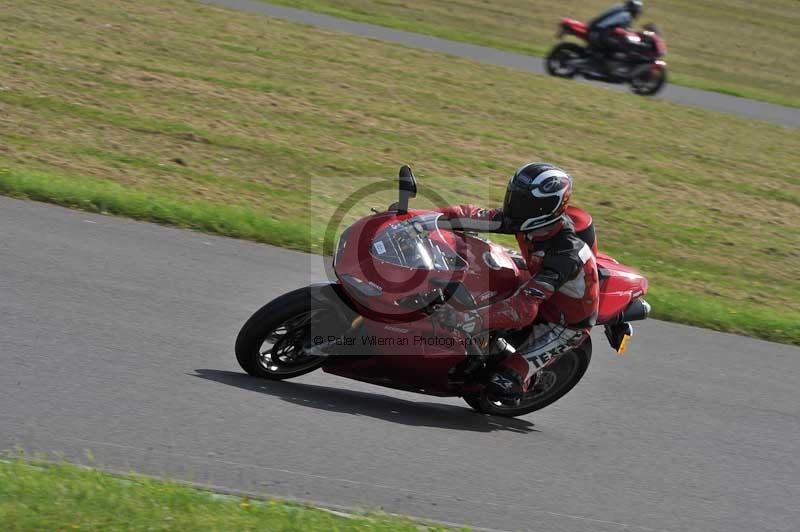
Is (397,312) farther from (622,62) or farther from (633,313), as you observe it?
(622,62)

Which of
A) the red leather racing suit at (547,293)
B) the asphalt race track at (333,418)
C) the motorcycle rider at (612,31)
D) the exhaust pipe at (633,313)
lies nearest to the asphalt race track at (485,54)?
the motorcycle rider at (612,31)

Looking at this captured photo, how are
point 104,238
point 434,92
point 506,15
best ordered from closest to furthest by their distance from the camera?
point 104,238, point 434,92, point 506,15

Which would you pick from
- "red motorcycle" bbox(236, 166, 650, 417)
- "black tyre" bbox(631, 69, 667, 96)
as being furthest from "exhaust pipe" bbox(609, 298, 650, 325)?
"black tyre" bbox(631, 69, 667, 96)

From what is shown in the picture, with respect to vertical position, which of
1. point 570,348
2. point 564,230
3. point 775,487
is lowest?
point 775,487

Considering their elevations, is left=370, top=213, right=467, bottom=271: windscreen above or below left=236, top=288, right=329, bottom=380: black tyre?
above

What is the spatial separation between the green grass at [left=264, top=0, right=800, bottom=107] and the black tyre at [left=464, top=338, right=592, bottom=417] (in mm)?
15964

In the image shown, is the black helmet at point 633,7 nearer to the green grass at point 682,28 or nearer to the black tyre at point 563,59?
the black tyre at point 563,59

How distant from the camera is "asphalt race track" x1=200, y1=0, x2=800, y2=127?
1991cm

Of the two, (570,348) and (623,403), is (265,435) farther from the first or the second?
(623,403)

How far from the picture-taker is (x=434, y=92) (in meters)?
16.4

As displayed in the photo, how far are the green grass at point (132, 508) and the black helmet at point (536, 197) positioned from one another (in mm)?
2086

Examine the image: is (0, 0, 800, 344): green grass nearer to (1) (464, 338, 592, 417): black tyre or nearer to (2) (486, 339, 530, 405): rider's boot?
(2) (486, 339, 530, 405): rider's boot

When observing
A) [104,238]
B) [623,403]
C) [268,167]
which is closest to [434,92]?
[268,167]

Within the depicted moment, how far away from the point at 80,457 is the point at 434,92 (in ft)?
39.7
